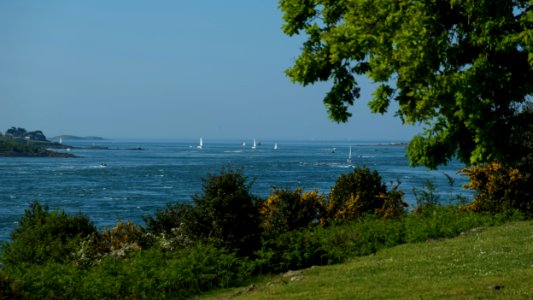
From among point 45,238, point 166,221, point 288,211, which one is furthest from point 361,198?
point 45,238

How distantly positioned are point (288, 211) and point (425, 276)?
971 cm

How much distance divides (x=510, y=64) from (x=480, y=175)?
15517 millimetres

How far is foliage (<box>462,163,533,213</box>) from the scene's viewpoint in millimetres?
22984

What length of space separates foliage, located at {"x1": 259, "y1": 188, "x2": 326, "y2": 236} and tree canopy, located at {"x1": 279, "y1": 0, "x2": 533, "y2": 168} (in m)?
12.7

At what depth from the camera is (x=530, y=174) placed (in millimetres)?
23078

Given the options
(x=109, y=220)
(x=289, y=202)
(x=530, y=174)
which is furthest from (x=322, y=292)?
(x=109, y=220)

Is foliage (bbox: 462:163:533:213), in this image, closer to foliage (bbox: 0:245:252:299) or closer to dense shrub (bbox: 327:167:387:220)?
dense shrub (bbox: 327:167:387:220)

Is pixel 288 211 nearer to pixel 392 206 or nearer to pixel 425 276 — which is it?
pixel 392 206

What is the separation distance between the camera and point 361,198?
79.2ft

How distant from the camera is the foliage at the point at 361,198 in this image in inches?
927

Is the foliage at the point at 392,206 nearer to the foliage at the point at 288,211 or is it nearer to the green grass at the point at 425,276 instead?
the foliage at the point at 288,211

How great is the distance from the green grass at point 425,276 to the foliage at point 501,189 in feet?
19.0

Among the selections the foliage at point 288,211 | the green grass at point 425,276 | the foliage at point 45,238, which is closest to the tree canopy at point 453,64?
the green grass at point 425,276

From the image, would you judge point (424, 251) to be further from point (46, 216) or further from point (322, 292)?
point (46, 216)
